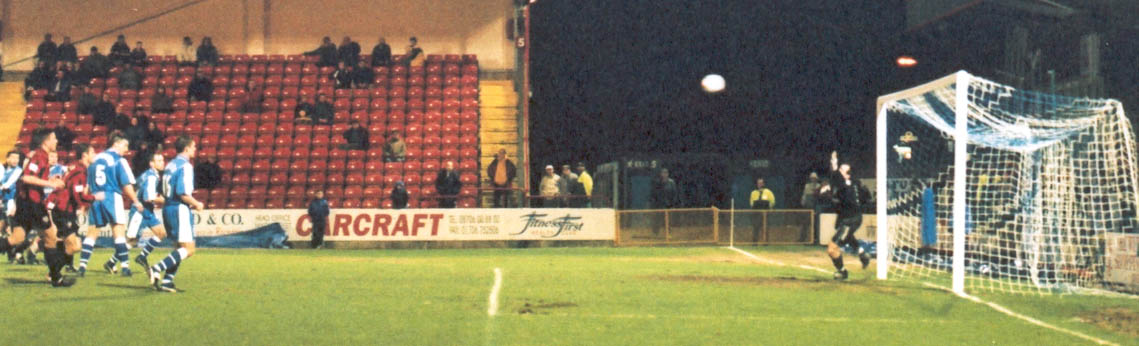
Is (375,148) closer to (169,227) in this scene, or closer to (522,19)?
(522,19)

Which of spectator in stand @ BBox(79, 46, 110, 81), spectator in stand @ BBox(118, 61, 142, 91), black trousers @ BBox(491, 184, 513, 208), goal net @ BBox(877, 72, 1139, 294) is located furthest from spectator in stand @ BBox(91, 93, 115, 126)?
goal net @ BBox(877, 72, 1139, 294)

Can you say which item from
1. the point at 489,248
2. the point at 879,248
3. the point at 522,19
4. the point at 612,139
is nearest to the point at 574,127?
the point at 612,139

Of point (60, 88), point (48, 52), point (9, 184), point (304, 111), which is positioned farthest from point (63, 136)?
point (9, 184)

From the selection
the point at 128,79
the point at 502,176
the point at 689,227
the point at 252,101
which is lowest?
the point at 689,227

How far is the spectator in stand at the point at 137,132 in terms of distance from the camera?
28328mm

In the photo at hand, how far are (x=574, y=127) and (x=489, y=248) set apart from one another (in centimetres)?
1554

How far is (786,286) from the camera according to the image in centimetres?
1417

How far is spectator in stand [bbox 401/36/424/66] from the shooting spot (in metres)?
33.0

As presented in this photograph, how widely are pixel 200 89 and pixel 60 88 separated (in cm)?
375

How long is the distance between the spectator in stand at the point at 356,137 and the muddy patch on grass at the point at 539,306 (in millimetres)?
18612

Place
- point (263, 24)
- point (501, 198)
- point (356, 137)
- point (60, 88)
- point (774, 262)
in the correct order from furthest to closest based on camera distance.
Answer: point (263, 24) → point (60, 88) → point (356, 137) → point (501, 198) → point (774, 262)

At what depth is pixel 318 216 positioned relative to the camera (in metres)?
25.8

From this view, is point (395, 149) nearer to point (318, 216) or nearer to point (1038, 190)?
point (318, 216)

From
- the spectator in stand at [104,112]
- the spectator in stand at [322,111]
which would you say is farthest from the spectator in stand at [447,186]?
the spectator in stand at [104,112]
